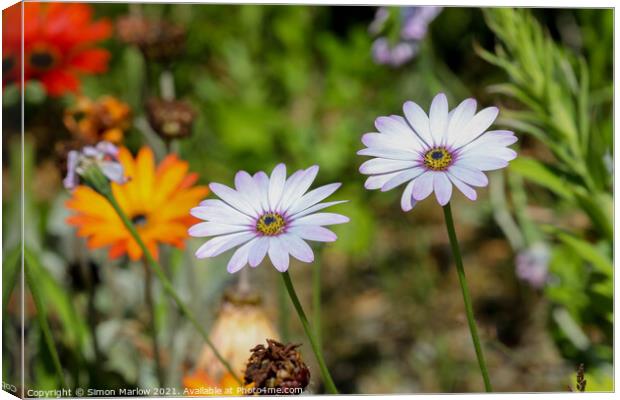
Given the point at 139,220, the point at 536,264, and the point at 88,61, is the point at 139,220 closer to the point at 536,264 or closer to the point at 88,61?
the point at 88,61

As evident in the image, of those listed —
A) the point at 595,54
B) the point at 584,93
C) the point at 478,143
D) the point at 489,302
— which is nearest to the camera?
the point at 478,143

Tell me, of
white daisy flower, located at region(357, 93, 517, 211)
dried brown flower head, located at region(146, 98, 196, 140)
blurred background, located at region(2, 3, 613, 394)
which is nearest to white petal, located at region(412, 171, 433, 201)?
white daisy flower, located at region(357, 93, 517, 211)

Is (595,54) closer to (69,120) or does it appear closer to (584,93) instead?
(584,93)

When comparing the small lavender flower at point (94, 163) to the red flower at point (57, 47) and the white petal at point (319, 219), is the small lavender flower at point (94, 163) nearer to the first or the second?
the red flower at point (57, 47)

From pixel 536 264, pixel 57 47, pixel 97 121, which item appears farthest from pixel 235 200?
pixel 536 264

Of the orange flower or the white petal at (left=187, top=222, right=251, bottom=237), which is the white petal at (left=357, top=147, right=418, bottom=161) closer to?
the white petal at (left=187, top=222, right=251, bottom=237)

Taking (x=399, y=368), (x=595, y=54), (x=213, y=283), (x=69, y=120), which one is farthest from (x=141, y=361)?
(x=595, y=54)
